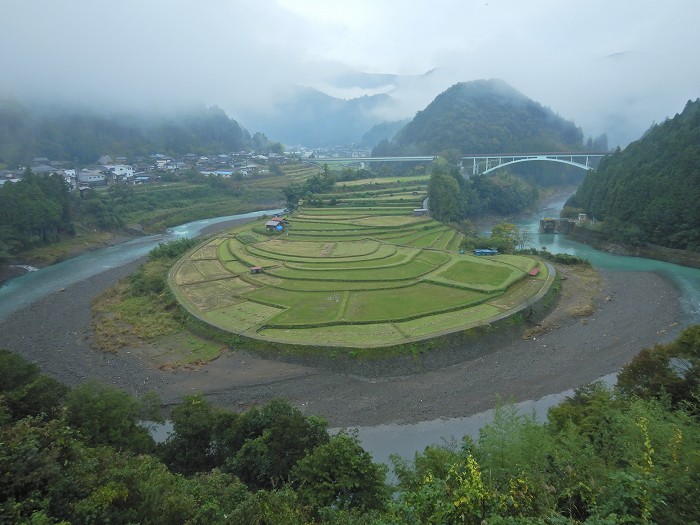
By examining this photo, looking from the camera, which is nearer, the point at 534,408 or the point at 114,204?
Answer: the point at 534,408

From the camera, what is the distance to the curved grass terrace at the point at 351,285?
26641 mm

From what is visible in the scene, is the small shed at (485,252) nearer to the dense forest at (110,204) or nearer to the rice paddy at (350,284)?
the rice paddy at (350,284)

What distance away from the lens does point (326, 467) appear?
1129 cm

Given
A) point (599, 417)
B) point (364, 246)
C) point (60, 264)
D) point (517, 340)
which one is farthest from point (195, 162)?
point (599, 417)

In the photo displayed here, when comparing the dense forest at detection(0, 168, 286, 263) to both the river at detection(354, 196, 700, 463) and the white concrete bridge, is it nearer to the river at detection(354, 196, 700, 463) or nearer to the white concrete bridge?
the white concrete bridge

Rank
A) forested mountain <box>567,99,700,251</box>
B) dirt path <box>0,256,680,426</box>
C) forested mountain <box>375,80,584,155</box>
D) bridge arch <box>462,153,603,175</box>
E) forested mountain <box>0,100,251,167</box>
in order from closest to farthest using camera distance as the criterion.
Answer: dirt path <box>0,256,680,426</box>, forested mountain <box>567,99,700,251</box>, bridge arch <box>462,153,603,175</box>, forested mountain <box>0,100,251,167</box>, forested mountain <box>375,80,584,155</box>

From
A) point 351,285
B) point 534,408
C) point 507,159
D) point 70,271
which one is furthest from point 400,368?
point 507,159

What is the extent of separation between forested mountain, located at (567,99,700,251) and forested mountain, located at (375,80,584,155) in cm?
4840

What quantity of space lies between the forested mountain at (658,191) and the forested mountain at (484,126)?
48397 millimetres

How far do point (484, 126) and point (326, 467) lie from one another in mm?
112051

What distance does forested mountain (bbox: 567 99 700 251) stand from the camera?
43156mm

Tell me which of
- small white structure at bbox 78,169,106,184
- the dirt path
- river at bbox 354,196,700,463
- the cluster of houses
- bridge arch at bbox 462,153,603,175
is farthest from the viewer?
bridge arch at bbox 462,153,603,175

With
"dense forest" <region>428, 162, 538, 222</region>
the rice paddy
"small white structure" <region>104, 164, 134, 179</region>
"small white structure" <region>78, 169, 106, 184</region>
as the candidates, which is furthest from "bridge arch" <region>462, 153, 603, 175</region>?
"small white structure" <region>78, 169, 106, 184</region>

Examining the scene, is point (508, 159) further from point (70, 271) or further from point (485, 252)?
point (70, 271)
